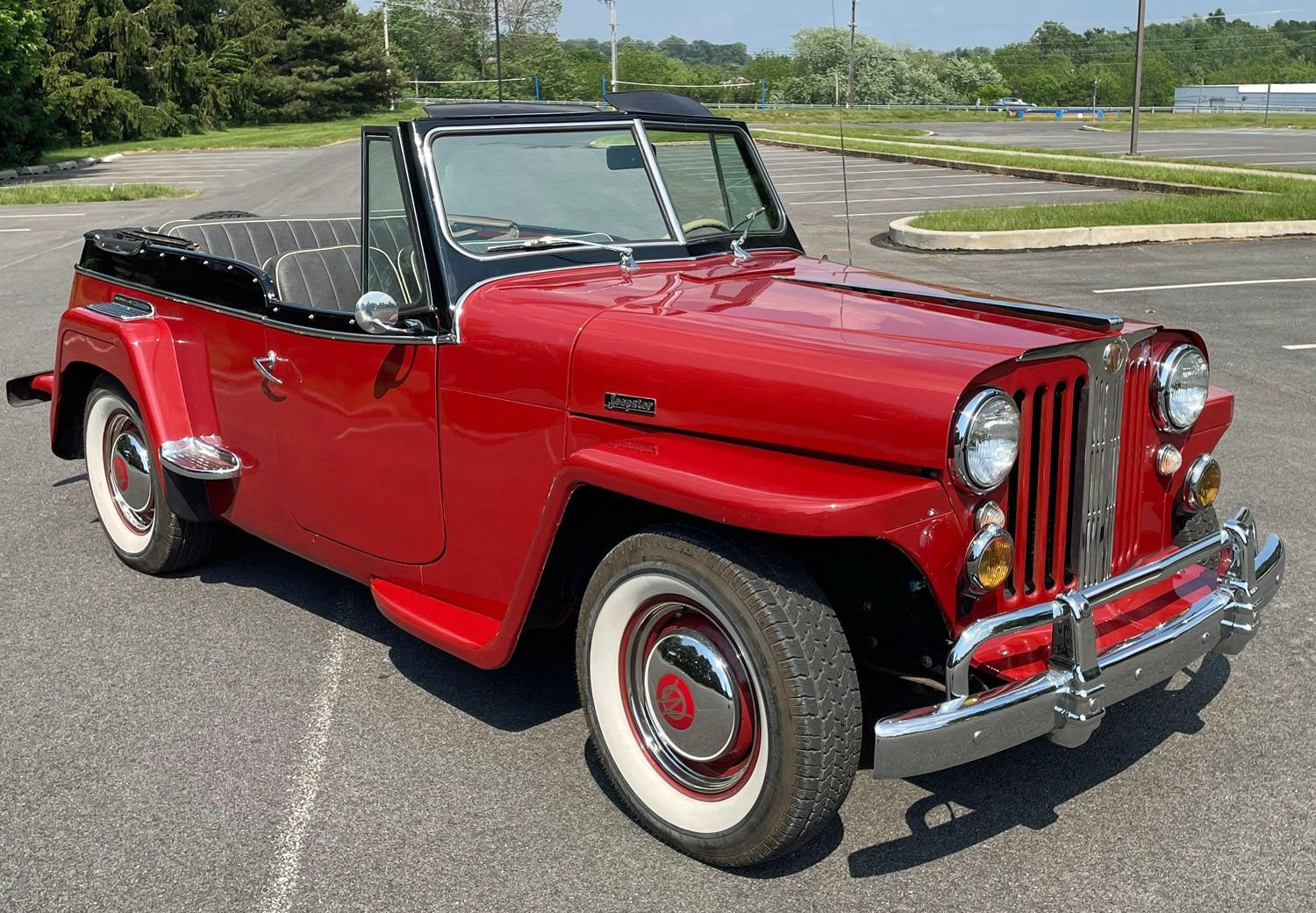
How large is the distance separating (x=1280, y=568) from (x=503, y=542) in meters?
2.04

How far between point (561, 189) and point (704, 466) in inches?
54.1

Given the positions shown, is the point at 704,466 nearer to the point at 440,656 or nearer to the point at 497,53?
the point at 440,656

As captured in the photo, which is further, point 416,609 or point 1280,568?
point 416,609

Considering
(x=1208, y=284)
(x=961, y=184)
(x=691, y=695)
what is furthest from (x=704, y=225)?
(x=961, y=184)

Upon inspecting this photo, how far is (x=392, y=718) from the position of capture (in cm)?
351

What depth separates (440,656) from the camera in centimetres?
391

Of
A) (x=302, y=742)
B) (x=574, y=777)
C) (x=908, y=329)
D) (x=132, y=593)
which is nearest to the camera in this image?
(x=908, y=329)

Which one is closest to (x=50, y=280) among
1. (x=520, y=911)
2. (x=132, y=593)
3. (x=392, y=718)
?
(x=132, y=593)

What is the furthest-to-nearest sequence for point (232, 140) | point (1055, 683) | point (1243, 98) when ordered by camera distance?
point (1243, 98) → point (232, 140) → point (1055, 683)

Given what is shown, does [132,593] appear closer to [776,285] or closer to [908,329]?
[776,285]

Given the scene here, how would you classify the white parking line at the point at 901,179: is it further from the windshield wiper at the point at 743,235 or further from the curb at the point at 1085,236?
the windshield wiper at the point at 743,235

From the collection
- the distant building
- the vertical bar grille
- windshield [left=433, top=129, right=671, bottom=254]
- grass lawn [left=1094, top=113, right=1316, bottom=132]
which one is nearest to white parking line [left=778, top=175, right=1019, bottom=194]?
windshield [left=433, top=129, right=671, bottom=254]

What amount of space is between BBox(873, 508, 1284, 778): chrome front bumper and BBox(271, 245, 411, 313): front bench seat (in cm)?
243

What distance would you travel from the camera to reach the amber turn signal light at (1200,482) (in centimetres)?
323
